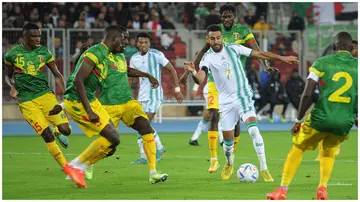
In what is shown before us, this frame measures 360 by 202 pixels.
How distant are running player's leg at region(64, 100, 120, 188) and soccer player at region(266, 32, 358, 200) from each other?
2.28 meters

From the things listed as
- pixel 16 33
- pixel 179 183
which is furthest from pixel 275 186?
pixel 16 33

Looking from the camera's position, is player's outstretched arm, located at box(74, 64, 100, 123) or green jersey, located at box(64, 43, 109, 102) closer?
player's outstretched arm, located at box(74, 64, 100, 123)

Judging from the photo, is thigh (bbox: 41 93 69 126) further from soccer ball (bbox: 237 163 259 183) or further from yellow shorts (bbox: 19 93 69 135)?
soccer ball (bbox: 237 163 259 183)

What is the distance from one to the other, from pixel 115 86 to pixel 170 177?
1511 mm

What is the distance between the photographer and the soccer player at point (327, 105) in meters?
9.14

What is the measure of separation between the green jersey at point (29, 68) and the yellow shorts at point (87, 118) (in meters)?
1.71

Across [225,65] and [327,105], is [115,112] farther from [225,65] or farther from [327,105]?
[327,105]

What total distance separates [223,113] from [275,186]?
5.22 feet

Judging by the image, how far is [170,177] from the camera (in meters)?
12.0

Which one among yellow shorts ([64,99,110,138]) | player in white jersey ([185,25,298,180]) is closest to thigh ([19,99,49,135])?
yellow shorts ([64,99,110,138])

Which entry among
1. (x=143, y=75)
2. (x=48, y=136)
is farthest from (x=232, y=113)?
(x=48, y=136)

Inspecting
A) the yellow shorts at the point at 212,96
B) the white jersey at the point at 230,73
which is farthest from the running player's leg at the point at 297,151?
the yellow shorts at the point at 212,96

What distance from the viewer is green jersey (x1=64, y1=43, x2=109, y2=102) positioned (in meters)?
10.4

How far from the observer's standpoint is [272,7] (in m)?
29.5
